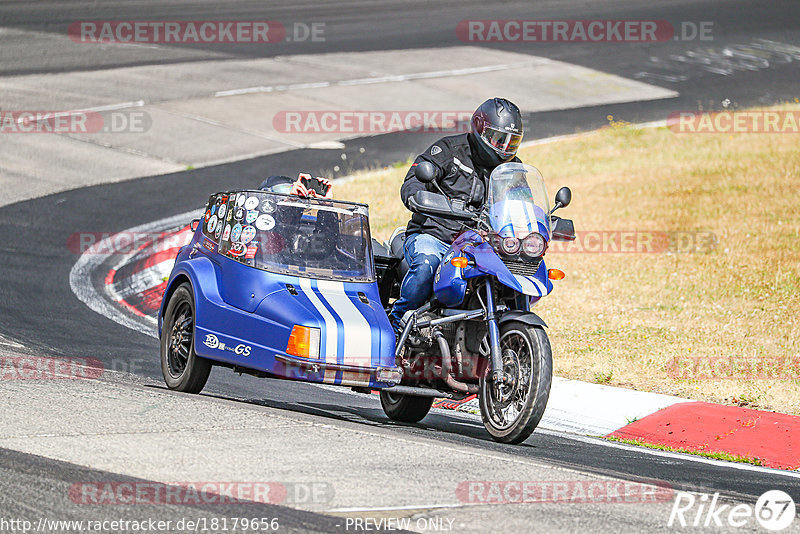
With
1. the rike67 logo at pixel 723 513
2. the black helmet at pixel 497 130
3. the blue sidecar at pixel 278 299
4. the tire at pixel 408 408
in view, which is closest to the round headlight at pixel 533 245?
the black helmet at pixel 497 130

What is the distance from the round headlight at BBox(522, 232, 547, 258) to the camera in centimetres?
771

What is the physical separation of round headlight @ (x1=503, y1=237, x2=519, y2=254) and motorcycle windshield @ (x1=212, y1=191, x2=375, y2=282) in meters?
1.20

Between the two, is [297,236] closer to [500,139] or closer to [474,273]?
[474,273]

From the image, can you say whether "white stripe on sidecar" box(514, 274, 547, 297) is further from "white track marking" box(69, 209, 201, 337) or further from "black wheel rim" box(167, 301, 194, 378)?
"white track marking" box(69, 209, 201, 337)

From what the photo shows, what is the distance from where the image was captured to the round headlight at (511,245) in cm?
771

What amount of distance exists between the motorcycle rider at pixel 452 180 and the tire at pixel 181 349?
1445 mm

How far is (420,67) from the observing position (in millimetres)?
27734

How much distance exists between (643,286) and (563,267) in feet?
5.24

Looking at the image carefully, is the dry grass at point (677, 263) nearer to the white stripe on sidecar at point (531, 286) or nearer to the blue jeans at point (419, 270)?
the blue jeans at point (419, 270)

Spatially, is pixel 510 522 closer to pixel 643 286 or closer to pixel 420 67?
pixel 643 286

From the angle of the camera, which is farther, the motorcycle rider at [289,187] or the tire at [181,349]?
the motorcycle rider at [289,187]

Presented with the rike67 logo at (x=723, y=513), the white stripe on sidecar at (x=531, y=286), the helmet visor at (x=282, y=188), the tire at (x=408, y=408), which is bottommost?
the rike67 logo at (x=723, y=513)

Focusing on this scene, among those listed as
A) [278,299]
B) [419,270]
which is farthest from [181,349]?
[419,270]

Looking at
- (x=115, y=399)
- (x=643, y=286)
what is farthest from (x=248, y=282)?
(x=643, y=286)
